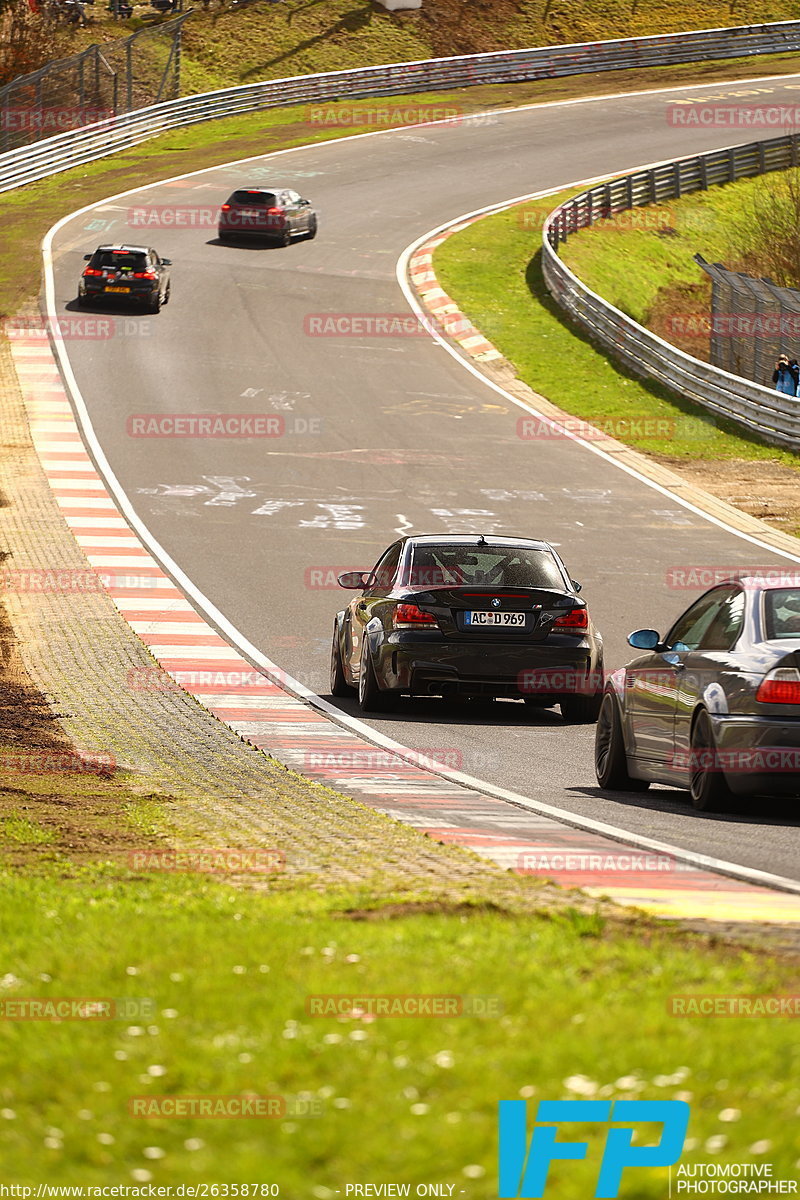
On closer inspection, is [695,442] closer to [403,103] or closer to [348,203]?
[348,203]

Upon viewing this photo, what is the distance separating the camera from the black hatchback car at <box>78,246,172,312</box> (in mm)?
41562

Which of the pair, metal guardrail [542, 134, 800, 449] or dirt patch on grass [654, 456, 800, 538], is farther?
metal guardrail [542, 134, 800, 449]

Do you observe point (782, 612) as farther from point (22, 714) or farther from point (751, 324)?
point (751, 324)

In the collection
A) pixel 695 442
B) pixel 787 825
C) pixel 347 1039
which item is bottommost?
pixel 695 442

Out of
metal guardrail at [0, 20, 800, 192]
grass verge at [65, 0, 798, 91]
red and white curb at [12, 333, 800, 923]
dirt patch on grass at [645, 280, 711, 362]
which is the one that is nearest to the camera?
red and white curb at [12, 333, 800, 923]

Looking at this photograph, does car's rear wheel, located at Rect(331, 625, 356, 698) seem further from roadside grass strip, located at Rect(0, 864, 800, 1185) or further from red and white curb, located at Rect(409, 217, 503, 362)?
red and white curb, located at Rect(409, 217, 503, 362)

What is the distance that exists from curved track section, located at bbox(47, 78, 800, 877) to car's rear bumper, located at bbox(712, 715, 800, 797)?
28cm

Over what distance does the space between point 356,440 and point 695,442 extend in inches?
285

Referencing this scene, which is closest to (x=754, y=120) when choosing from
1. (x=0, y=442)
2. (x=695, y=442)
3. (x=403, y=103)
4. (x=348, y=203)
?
(x=403, y=103)

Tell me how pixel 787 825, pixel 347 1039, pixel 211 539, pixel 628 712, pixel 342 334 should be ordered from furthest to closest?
pixel 342 334 < pixel 211 539 < pixel 628 712 < pixel 787 825 < pixel 347 1039

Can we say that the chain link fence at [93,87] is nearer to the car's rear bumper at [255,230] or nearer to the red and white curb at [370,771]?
the car's rear bumper at [255,230]

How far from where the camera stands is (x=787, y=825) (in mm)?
9898

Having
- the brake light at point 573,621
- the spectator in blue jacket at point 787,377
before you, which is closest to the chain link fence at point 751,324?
the spectator in blue jacket at point 787,377

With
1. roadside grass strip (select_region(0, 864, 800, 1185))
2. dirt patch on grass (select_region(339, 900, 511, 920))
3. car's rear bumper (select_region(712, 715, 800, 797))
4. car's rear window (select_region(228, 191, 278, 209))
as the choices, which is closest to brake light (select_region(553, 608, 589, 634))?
car's rear bumper (select_region(712, 715, 800, 797))
